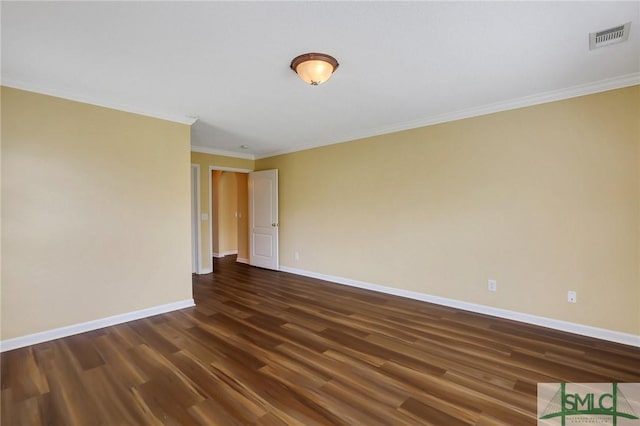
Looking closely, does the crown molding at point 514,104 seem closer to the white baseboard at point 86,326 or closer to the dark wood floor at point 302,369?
the dark wood floor at point 302,369

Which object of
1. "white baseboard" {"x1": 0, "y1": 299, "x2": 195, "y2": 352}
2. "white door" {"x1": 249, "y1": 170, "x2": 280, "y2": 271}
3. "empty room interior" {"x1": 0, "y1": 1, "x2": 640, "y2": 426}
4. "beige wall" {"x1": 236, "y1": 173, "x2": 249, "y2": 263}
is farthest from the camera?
"beige wall" {"x1": 236, "y1": 173, "x2": 249, "y2": 263}

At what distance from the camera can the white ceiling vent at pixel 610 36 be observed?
6.41ft

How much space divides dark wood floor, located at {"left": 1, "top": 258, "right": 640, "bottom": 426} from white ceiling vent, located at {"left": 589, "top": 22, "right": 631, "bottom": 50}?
2458 mm

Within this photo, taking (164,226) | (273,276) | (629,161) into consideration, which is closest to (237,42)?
(164,226)

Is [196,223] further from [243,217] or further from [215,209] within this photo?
[215,209]

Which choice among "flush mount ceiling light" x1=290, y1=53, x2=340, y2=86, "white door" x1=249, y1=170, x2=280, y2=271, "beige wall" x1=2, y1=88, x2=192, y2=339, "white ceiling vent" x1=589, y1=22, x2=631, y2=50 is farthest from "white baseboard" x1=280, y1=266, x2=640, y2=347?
"flush mount ceiling light" x1=290, y1=53, x2=340, y2=86

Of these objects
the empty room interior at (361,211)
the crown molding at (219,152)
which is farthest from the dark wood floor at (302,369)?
the crown molding at (219,152)

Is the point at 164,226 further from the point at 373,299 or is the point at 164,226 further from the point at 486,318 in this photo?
the point at 486,318

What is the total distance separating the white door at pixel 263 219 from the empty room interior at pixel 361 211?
4.83ft

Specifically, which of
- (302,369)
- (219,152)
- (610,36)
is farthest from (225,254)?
(610,36)
